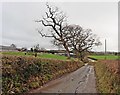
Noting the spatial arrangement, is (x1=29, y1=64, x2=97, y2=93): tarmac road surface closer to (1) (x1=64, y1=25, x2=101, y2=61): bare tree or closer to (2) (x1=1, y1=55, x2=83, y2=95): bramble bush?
(2) (x1=1, y1=55, x2=83, y2=95): bramble bush

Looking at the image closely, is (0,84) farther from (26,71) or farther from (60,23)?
(60,23)

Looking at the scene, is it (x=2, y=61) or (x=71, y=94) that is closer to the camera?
(x=71, y=94)

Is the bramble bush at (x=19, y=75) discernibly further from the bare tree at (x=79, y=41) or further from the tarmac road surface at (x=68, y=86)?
the bare tree at (x=79, y=41)

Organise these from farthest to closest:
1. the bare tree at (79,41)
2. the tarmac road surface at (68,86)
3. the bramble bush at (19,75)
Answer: the bare tree at (79,41) < the tarmac road surface at (68,86) < the bramble bush at (19,75)

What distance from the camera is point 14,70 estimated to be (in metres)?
13.2

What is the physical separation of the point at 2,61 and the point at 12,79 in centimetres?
214

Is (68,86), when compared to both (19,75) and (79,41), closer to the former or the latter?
(19,75)

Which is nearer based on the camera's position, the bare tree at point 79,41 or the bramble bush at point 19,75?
the bramble bush at point 19,75

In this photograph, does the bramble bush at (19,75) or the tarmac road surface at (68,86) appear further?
the tarmac road surface at (68,86)

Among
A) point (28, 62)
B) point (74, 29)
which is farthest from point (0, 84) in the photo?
point (74, 29)

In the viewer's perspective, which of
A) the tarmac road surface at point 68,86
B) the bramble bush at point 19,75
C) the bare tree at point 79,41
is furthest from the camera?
the bare tree at point 79,41

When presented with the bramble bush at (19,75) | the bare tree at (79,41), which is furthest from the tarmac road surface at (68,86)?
the bare tree at (79,41)

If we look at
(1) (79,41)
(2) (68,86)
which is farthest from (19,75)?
(1) (79,41)

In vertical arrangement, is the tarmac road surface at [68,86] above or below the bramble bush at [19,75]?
below
